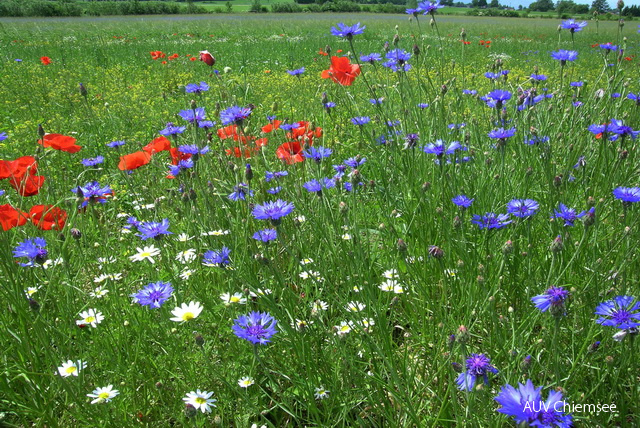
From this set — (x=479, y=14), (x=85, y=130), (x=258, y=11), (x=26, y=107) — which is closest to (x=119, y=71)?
(x=26, y=107)

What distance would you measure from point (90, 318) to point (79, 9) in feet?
83.7

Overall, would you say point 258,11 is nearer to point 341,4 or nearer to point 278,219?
point 341,4

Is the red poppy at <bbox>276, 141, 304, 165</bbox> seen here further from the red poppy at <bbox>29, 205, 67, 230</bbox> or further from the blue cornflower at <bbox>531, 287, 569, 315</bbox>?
the blue cornflower at <bbox>531, 287, 569, 315</bbox>

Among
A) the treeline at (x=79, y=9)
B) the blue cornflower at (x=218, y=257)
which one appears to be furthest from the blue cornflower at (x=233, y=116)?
the treeline at (x=79, y=9)

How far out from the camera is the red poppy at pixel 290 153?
5.58ft

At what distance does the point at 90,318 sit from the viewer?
1.24m

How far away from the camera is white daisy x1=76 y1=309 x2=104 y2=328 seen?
118 cm

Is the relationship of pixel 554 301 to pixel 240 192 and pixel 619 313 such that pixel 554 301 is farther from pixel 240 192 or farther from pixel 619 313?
pixel 240 192

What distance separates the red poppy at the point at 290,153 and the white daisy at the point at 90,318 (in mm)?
758

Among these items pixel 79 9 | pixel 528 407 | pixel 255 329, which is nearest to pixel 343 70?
pixel 255 329

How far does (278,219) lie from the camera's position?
115 cm

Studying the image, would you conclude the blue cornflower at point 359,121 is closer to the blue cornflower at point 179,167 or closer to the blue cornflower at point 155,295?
the blue cornflower at point 179,167

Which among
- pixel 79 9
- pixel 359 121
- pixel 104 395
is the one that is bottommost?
pixel 104 395

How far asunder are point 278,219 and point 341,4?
103 ft
